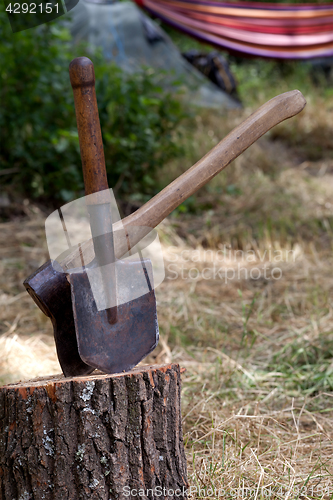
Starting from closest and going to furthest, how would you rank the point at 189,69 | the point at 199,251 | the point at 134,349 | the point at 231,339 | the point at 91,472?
the point at 91,472 → the point at 134,349 → the point at 231,339 → the point at 199,251 → the point at 189,69

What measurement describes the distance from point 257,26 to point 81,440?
5.42 m

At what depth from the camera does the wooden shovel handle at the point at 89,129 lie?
1033 millimetres

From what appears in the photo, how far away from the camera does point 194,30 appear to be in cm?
510

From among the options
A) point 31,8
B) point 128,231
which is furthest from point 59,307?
point 31,8

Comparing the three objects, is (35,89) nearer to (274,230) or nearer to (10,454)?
(274,230)

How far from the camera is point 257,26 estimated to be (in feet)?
17.1

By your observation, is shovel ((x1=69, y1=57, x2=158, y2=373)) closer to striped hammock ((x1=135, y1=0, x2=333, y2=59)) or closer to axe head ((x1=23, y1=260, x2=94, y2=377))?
axe head ((x1=23, y1=260, x2=94, y2=377))

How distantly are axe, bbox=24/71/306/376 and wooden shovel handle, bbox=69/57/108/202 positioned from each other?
5.6 inches

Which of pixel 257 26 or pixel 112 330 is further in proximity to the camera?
pixel 257 26

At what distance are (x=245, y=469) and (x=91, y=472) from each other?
0.45 metres

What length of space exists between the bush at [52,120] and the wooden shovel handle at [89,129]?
215cm

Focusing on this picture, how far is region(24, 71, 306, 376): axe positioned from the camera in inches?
43.2

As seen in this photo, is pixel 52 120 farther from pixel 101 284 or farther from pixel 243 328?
pixel 101 284

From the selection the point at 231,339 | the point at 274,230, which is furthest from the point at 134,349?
the point at 274,230
